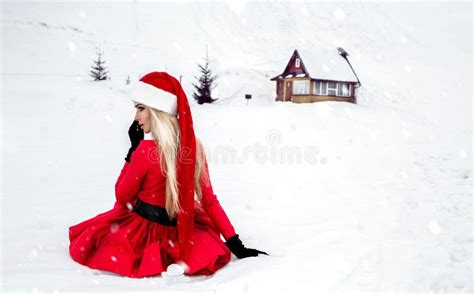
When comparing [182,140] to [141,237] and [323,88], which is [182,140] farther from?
[323,88]

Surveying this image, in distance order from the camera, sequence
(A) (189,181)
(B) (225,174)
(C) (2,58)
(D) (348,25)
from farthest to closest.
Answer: (D) (348,25) → (C) (2,58) → (B) (225,174) → (A) (189,181)

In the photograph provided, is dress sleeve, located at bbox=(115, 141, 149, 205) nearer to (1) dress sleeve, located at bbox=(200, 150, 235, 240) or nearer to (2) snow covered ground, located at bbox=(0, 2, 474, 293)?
(1) dress sleeve, located at bbox=(200, 150, 235, 240)

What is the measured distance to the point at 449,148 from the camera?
10906 millimetres

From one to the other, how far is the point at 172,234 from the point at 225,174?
14.1 feet

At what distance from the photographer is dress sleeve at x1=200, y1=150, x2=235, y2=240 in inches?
116

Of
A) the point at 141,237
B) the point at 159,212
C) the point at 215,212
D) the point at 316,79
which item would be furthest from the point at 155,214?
the point at 316,79

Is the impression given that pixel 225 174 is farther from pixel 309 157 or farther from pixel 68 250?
pixel 68 250

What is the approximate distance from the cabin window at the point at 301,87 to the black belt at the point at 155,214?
73.9 feet

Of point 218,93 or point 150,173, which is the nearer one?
point 150,173

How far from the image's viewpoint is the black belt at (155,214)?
9.57ft

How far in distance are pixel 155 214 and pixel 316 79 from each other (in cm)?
2264

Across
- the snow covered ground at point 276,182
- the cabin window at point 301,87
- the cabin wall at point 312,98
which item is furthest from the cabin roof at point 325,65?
the snow covered ground at point 276,182

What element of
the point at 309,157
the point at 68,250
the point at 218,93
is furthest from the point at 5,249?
the point at 218,93

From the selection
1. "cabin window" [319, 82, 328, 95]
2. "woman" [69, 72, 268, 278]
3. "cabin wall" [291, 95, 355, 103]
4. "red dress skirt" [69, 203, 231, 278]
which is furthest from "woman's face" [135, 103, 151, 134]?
"cabin window" [319, 82, 328, 95]
